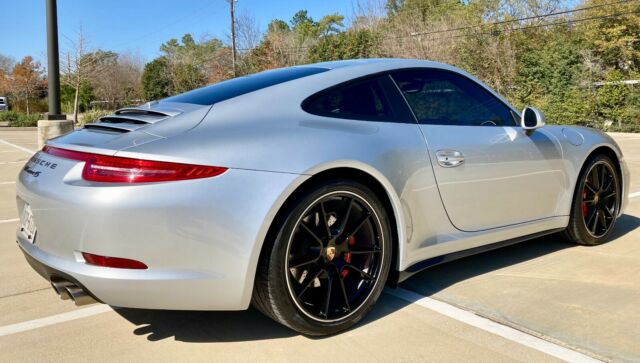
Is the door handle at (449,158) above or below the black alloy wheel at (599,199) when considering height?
above

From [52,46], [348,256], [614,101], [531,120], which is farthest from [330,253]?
[614,101]

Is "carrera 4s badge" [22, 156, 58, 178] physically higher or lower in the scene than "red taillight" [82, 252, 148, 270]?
higher

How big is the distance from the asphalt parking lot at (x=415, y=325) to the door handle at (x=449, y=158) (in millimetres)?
819

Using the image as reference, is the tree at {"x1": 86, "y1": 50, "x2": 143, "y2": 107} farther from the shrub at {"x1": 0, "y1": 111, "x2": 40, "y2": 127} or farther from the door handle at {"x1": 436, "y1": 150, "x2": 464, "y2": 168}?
the door handle at {"x1": 436, "y1": 150, "x2": 464, "y2": 168}

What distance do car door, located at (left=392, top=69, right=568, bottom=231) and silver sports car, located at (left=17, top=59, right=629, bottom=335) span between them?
12 millimetres

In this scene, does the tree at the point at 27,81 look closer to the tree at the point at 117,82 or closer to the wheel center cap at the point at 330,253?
the tree at the point at 117,82

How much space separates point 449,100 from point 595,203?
1754 millimetres

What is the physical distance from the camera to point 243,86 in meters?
3.16

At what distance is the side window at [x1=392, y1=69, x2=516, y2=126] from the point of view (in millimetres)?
3380

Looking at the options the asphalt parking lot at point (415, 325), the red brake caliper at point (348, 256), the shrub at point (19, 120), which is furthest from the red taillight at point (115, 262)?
the shrub at point (19, 120)

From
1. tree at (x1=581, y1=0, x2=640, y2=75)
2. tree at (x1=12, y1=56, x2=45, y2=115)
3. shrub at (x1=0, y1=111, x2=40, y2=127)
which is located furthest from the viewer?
tree at (x1=12, y1=56, x2=45, y2=115)

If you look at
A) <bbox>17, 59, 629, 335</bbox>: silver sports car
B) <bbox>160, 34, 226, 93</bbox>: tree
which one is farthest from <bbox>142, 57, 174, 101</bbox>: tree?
<bbox>17, 59, 629, 335</bbox>: silver sports car

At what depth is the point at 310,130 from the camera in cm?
277

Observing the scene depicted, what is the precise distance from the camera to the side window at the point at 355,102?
294cm
